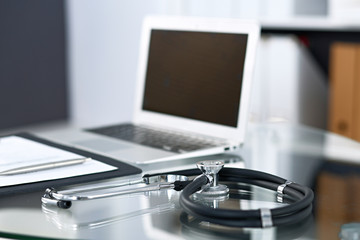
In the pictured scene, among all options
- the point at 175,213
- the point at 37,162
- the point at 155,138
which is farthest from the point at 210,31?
the point at 175,213

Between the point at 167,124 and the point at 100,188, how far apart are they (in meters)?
0.57

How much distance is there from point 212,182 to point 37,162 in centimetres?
33

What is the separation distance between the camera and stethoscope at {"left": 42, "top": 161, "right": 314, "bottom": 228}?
778 mm

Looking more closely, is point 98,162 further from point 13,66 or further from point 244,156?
point 13,66

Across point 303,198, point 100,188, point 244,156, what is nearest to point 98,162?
point 100,188

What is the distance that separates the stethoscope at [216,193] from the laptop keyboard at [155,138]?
0.27m

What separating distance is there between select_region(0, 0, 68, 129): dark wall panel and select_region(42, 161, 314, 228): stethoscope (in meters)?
3.25

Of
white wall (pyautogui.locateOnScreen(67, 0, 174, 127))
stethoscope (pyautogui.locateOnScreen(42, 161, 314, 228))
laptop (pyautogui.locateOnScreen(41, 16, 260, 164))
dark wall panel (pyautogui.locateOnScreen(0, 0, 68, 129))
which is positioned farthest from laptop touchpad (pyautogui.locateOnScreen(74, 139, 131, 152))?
dark wall panel (pyautogui.locateOnScreen(0, 0, 68, 129))

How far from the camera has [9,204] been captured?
890mm

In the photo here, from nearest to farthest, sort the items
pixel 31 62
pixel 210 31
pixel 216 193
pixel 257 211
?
pixel 257 211
pixel 216 193
pixel 210 31
pixel 31 62

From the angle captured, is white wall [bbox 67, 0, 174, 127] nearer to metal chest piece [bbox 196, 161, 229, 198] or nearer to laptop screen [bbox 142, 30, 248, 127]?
laptop screen [bbox 142, 30, 248, 127]

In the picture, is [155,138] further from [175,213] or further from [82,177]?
[175,213]

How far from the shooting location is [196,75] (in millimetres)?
1438

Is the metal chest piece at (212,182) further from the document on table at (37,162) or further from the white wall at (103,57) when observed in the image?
the white wall at (103,57)
